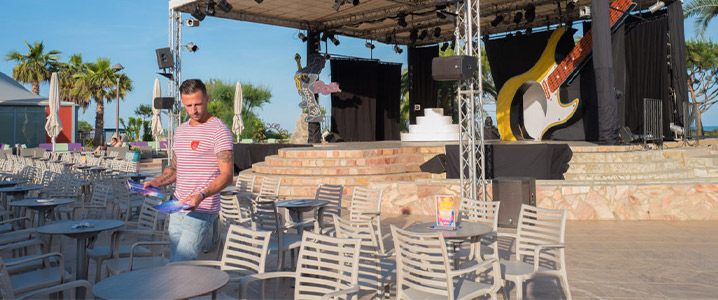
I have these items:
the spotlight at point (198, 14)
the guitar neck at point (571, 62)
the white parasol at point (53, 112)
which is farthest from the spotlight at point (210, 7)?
the guitar neck at point (571, 62)

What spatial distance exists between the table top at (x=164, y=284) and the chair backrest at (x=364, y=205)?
2584mm

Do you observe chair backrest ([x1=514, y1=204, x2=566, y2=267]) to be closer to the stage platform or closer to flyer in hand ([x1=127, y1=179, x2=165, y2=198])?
flyer in hand ([x1=127, y1=179, x2=165, y2=198])

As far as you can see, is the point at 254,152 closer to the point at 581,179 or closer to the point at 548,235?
the point at 581,179

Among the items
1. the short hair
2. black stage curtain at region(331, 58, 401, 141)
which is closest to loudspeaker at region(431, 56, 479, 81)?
the short hair

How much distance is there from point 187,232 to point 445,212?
1694 mm

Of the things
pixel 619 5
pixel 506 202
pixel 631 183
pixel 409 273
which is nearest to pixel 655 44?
pixel 619 5

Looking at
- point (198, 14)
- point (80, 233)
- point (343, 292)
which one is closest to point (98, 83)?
point (198, 14)

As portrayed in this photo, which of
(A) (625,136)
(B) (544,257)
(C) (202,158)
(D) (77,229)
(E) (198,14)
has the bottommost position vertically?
(B) (544,257)

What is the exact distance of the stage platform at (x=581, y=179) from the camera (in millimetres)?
7016

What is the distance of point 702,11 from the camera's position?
18656 mm

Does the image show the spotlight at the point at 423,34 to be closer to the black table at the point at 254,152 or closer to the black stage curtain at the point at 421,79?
the black stage curtain at the point at 421,79

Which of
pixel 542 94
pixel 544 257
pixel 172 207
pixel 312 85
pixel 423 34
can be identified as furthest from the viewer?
pixel 423 34

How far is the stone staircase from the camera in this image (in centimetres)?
1002

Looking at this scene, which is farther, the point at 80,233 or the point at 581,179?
the point at 581,179
